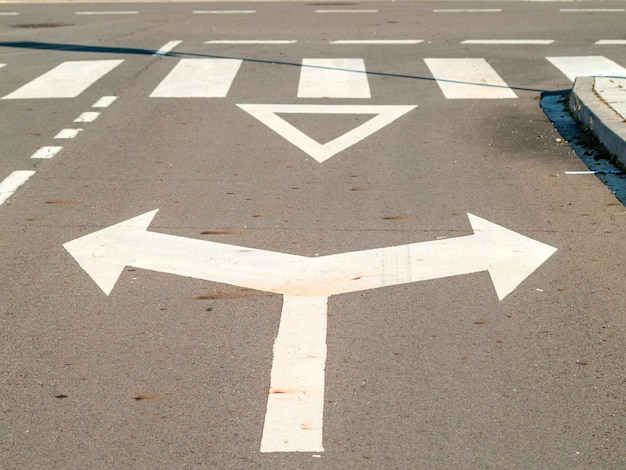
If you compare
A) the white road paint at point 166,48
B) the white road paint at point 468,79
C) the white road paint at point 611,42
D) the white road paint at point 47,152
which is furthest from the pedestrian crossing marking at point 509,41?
the white road paint at point 47,152

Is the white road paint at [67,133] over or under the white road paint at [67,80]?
over

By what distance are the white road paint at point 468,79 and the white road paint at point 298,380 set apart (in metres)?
7.26

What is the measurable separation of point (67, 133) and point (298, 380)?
6614mm

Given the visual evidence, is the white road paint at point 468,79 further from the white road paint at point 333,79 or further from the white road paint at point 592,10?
the white road paint at point 592,10

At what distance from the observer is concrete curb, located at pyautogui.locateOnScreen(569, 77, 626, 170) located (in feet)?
30.9

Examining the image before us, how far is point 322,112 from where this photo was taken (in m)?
11.8

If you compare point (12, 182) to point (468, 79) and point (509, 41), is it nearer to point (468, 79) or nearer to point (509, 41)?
point (468, 79)

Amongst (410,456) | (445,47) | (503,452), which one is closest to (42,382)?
(410,456)

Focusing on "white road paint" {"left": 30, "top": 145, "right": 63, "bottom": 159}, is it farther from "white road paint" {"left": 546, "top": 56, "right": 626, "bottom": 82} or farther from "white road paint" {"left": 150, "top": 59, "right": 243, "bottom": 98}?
"white road paint" {"left": 546, "top": 56, "right": 626, "bottom": 82}

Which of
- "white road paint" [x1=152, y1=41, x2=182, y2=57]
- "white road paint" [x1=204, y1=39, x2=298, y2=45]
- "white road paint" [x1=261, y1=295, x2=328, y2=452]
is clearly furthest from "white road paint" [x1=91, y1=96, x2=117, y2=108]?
"white road paint" [x1=261, y1=295, x2=328, y2=452]

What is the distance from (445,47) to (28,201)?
387 inches

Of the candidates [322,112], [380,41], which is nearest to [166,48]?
[380,41]

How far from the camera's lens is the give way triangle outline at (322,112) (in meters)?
10.2

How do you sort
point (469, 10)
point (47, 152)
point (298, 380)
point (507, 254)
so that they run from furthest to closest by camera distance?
point (469, 10) < point (47, 152) < point (507, 254) < point (298, 380)
